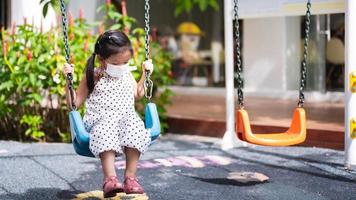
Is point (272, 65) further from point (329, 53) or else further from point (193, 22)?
point (193, 22)

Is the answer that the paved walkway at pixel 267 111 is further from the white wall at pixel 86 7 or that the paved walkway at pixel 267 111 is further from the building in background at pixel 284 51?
the white wall at pixel 86 7

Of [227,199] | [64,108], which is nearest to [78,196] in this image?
[227,199]

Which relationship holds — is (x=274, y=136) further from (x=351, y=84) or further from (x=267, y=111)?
(x=267, y=111)

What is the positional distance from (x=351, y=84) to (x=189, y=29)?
25.7 ft

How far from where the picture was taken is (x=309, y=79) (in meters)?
10.4

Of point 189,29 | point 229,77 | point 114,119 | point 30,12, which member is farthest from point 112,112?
point 189,29

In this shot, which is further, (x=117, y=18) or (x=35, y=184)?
(x=117, y=18)

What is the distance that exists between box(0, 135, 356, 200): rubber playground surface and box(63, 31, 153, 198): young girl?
250mm

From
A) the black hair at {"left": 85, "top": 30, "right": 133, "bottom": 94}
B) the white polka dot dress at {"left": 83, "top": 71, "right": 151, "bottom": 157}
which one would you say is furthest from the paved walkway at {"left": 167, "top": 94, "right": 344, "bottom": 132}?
the black hair at {"left": 85, "top": 30, "right": 133, "bottom": 94}

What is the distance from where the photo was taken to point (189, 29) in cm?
1309

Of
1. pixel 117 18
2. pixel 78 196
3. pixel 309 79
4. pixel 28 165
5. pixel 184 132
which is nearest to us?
pixel 78 196

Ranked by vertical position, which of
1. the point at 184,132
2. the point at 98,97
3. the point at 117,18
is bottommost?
the point at 184,132

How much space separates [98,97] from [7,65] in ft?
10.1

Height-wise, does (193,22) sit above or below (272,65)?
above
